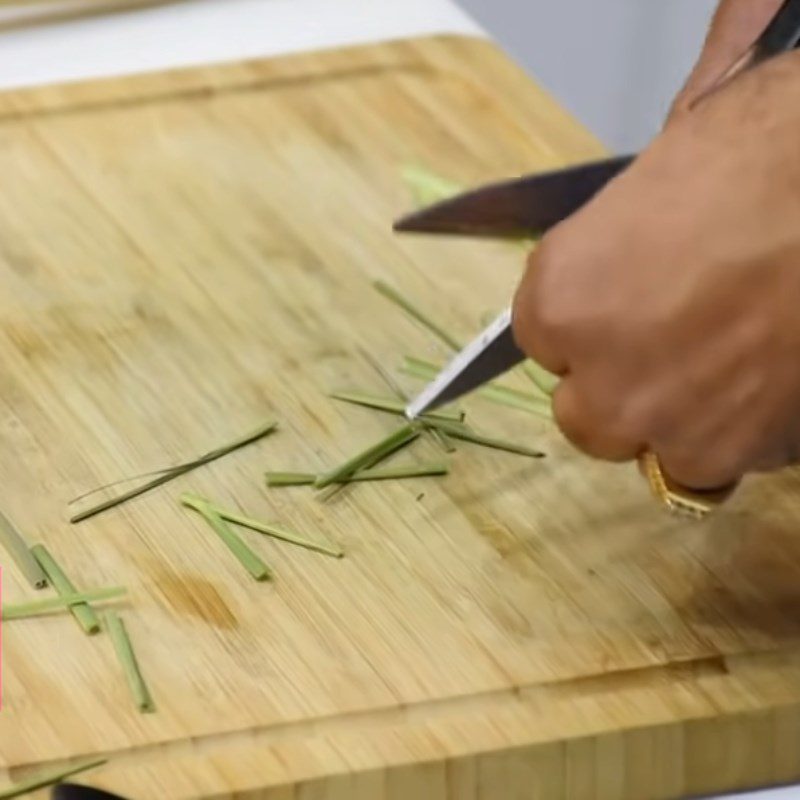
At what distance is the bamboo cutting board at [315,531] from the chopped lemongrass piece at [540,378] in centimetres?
3

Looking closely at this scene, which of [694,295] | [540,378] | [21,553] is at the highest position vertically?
[694,295]

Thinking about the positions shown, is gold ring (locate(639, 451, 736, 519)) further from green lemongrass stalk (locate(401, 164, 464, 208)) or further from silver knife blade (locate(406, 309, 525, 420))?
green lemongrass stalk (locate(401, 164, 464, 208))

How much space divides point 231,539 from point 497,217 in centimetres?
25

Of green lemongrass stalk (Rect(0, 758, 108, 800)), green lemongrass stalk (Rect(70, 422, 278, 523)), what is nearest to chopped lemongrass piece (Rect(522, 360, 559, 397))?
green lemongrass stalk (Rect(70, 422, 278, 523))

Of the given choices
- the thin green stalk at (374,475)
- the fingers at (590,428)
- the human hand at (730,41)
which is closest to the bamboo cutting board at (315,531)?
the thin green stalk at (374,475)

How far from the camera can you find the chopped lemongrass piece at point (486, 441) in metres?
1.16

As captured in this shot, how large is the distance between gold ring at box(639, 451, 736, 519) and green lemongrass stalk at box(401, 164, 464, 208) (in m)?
0.47

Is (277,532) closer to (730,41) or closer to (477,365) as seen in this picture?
(477,365)

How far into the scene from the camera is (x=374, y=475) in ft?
3.68

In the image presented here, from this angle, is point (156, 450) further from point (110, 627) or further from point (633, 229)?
point (633, 229)

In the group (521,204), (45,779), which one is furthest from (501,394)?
(45,779)

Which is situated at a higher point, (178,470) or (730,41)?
(730,41)

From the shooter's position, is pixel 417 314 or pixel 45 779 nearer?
pixel 45 779

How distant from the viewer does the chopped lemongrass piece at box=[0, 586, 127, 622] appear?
100 cm
